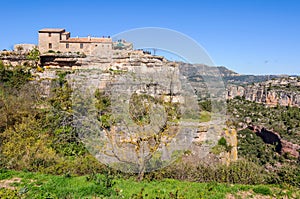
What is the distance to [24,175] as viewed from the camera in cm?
729

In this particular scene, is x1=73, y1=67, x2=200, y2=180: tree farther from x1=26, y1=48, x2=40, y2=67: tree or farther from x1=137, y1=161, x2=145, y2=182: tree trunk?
x1=26, y1=48, x2=40, y2=67: tree

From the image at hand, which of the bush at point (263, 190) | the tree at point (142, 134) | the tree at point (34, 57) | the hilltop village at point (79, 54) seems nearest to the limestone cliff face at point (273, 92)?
the hilltop village at point (79, 54)

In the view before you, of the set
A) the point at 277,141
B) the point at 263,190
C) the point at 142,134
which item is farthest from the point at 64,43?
the point at 277,141

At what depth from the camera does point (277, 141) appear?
128 ft

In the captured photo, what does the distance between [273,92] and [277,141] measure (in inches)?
657

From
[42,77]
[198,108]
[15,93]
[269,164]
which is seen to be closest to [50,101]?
[15,93]

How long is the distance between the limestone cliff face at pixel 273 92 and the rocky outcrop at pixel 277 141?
987 centimetres

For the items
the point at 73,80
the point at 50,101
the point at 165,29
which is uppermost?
the point at 165,29

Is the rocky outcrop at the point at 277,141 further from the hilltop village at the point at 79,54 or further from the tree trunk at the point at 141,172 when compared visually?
the tree trunk at the point at 141,172

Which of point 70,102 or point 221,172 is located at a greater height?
point 70,102

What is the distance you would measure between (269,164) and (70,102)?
2464 centimetres

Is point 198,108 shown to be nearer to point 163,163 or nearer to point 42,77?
point 163,163

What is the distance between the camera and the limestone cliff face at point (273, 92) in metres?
50.8

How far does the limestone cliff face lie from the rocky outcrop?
987 cm
